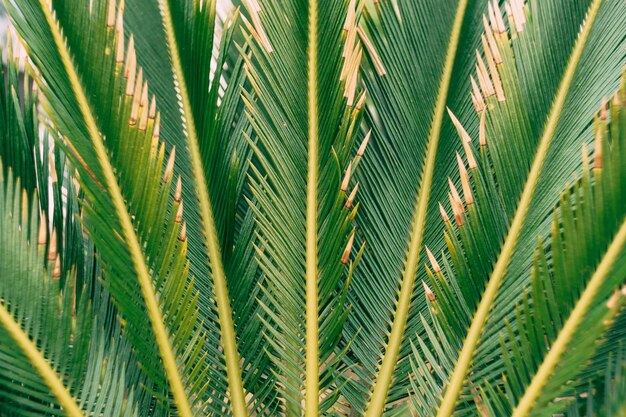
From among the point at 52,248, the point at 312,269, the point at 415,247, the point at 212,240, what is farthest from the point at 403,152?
the point at 52,248

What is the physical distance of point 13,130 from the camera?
1.28 metres

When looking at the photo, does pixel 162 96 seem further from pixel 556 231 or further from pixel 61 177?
pixel 556 231

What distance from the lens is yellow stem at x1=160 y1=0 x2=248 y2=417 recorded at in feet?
4.59

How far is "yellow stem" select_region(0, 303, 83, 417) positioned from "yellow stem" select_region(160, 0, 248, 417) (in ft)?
1.08

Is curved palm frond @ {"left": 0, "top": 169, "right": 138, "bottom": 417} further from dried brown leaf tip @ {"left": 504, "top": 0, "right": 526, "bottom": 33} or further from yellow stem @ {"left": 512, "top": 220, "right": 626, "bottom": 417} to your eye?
dried brown leaf tip @ {"left": 504, "top": 0, "right": 526, "bottom": 33}

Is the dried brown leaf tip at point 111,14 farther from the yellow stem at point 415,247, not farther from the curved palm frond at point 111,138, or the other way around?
the yellow stem at point 415,247

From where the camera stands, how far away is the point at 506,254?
4.11ft

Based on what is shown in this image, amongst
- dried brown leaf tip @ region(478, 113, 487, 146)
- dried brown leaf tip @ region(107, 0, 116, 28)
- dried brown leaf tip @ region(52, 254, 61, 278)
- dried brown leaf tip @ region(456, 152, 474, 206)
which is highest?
dried brown leaf tip @ region(107, 0, 116, 28)

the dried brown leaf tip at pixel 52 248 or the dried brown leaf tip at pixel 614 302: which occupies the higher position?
the dried brown leaf tip at pixel 52 248

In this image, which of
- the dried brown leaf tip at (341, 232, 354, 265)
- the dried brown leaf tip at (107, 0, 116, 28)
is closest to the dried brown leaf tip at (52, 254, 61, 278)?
the dried brown leaf tip at (107, 0, 116, 28)

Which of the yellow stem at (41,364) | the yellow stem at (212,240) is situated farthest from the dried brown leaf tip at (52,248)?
the yellow stem at (212,240)

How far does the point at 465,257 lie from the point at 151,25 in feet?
2.92

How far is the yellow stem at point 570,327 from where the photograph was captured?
104cm

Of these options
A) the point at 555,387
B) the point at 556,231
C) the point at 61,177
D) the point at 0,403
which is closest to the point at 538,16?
the point at 556,231
